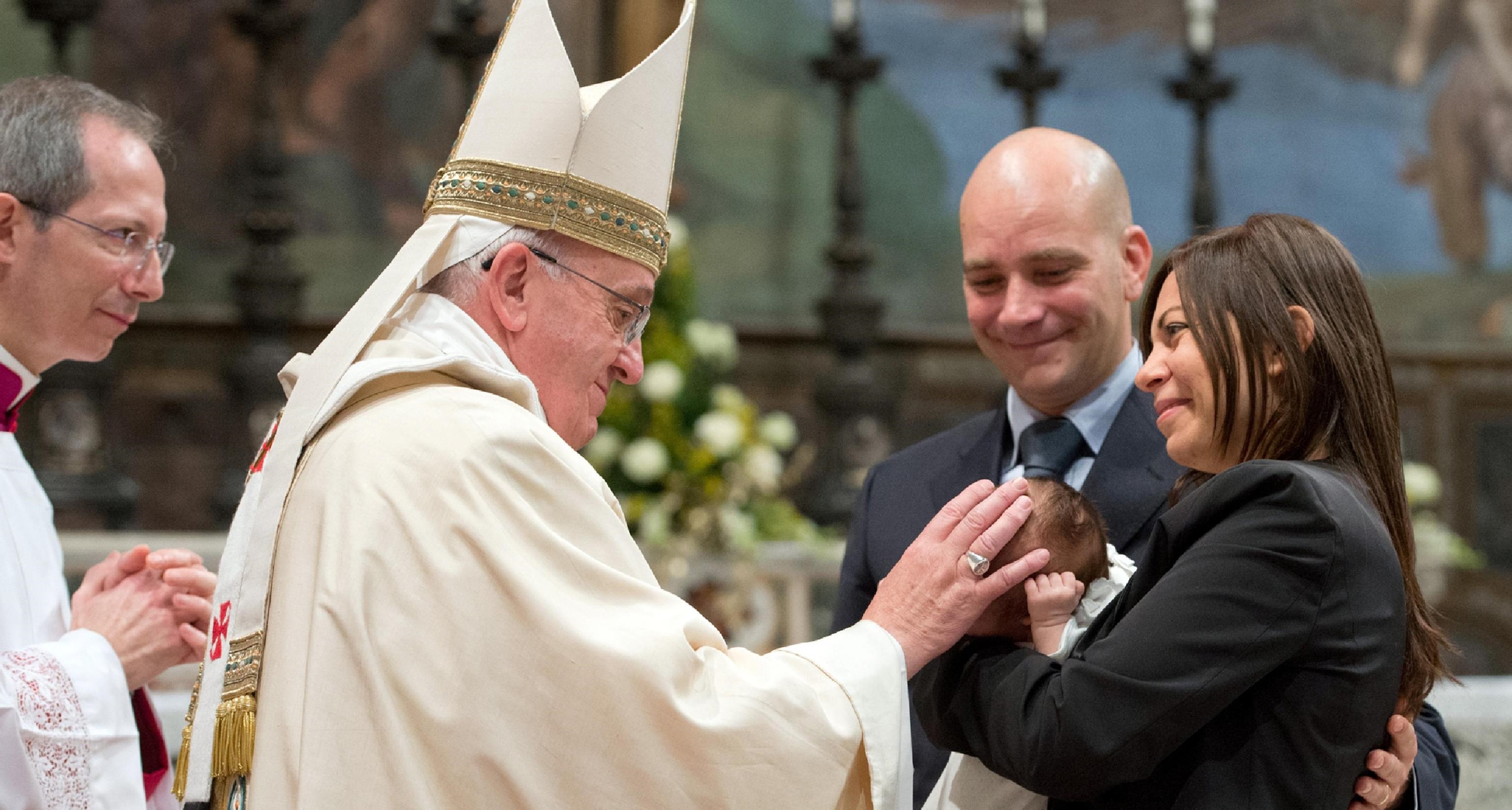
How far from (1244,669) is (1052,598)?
32 centimetres

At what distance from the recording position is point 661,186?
2.44 meters

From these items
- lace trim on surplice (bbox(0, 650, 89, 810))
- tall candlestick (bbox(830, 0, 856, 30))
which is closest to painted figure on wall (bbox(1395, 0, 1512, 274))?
tall candlestick (bbox(830, 0, 856, 30))

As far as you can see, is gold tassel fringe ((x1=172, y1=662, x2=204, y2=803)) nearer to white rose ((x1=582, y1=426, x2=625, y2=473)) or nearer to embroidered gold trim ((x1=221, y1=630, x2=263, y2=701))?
embroidered gold trim ((x1=221, y1=630, x2=263, y2=701))

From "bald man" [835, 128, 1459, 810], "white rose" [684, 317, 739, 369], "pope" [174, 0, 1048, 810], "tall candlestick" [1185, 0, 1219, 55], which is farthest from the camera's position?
"tall candlestick" [1185, 0, 1219, 55]

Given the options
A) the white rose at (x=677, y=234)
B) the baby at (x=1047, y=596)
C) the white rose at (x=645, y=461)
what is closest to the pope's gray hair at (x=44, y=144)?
the baby at (x=1047, y=596)

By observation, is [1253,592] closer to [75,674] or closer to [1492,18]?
[75,674]

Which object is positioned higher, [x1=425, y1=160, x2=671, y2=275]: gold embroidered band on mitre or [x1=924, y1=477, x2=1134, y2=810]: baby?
[x1=425, y1=160, x2=671, y2=275]: gold embroidered band on mitre

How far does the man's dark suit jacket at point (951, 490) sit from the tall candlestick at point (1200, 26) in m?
4.25

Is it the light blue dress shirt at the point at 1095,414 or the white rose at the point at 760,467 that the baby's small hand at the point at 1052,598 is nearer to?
the light blue dress shirt at the point at 1095,414

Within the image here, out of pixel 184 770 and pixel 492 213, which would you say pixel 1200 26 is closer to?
pixel 492 213

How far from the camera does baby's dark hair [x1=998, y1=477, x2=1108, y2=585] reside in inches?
81.3

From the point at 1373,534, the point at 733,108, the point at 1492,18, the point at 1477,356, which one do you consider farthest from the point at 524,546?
the point at 1492,18

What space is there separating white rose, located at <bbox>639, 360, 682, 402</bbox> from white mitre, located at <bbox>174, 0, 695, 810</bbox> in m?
3.05

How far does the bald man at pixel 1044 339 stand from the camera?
269 centimetres
